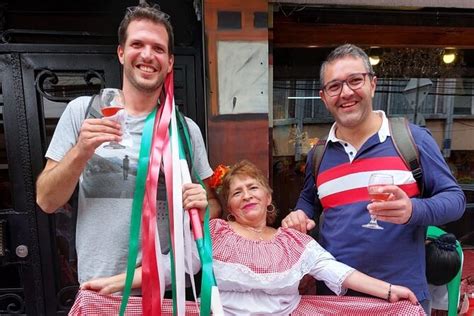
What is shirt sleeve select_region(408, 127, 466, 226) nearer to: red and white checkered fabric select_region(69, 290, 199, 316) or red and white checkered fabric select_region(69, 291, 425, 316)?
red and white checkered fabric select_region(69, 291, 425, 316)

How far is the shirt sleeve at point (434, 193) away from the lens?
5.57ft

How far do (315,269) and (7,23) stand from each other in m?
2.92

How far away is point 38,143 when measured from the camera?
2834 mm

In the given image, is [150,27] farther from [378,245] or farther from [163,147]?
[378,245]

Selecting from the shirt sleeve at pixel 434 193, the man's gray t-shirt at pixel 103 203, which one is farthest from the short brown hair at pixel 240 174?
the shirt sleeve at pixel 434 193

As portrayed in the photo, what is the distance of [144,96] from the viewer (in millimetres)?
1753

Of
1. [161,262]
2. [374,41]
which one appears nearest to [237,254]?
[161,262]

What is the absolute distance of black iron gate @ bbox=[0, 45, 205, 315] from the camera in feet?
9.14

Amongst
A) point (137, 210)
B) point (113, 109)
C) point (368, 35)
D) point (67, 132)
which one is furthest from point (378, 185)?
point (368, 35)

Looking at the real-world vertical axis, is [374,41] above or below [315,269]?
above

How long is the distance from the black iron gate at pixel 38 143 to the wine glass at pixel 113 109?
140cm

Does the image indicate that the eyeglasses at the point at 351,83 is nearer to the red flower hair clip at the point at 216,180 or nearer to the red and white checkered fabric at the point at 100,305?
the red flower hair clip at the point at 216,180

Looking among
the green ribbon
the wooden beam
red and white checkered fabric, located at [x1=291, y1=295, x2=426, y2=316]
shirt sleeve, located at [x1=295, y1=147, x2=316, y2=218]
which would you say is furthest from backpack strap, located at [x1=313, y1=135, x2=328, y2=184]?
the wooden beam

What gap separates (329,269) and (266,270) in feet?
1.09
